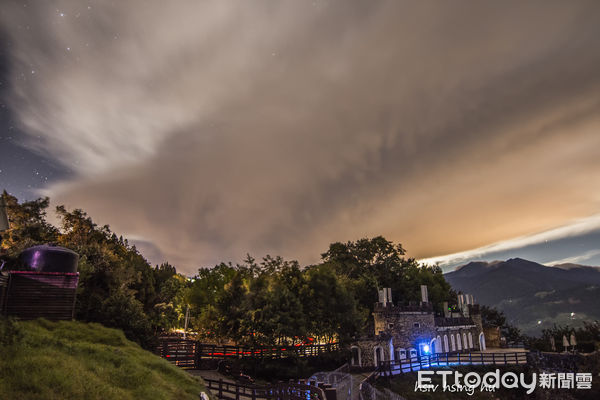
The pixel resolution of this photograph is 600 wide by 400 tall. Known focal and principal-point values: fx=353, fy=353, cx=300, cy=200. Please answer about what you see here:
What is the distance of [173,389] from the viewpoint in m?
14.8

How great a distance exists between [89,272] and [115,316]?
4.24m

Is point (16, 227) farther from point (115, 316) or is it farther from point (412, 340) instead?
point (412, 340)

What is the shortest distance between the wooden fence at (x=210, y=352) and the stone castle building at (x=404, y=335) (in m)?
6.36

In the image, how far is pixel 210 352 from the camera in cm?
2909

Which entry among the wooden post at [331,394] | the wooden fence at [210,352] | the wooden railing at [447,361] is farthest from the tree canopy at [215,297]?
the wooden post at [331,394]

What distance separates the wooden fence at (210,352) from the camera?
27.6 meters

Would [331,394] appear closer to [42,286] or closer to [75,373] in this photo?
[75,373]

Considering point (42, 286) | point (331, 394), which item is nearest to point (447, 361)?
point (331, 394)

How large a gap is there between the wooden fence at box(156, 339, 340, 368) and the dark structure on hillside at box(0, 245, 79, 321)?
8615mm

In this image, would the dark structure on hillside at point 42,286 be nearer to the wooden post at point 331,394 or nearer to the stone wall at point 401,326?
the wooden post at point 331,394

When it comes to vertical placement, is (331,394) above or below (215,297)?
below

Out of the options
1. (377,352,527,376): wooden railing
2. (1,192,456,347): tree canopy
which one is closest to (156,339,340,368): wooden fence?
(1,192,456,347): tree canopy

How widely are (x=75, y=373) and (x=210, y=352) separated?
1927 cm

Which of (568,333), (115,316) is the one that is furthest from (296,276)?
(568,333)
